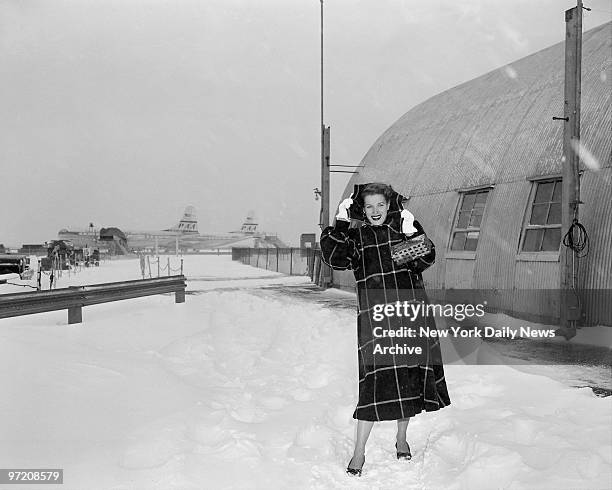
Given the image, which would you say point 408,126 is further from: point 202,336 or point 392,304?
point 392,304

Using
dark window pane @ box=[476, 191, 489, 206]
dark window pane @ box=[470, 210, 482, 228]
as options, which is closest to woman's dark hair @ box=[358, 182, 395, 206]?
dark window pane @ box=[470, 210, 482, 228]

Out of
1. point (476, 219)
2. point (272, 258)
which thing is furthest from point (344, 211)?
point (272, 258)

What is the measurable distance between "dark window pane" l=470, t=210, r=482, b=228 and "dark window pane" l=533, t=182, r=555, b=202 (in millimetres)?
1694

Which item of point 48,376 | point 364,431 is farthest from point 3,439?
point 364,431

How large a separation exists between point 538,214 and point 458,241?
247 cm

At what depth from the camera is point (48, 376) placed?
568cm

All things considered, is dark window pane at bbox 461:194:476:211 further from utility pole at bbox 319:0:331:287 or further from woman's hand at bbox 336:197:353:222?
woman's hand at bbox 336:197:353:222

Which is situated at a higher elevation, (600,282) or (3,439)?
(600,282)

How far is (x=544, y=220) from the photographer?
10508 mm

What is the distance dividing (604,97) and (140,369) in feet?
35.2

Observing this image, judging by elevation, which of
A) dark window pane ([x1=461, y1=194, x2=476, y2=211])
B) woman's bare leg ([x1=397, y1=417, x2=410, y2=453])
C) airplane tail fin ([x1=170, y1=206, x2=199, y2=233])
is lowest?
woman's bare leg ([x1=397, y1=417, x2=410, y2=453])

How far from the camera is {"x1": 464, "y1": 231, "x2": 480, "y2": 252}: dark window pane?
1223cm

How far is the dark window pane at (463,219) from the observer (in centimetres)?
1282

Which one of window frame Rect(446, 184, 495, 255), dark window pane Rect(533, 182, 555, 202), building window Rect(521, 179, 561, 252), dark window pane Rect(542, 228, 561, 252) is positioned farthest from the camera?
window frame Rect(446, 184, 495, 255)
